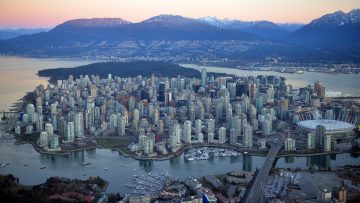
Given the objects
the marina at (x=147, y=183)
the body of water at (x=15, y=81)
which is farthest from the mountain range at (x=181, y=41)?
the marina at (x=147, y=183)

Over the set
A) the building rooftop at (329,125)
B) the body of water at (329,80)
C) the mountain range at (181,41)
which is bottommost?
the building rooftop at (329,125)

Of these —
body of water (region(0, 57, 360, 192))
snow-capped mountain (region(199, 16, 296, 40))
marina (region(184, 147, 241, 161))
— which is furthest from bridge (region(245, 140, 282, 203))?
snow-capped mountain (region(199, 16, 296, 40))

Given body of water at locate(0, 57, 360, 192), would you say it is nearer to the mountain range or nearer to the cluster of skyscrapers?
the cluster of skyscrapers

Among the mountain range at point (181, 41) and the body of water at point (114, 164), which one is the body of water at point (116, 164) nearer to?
the body of water at point (114, 164)

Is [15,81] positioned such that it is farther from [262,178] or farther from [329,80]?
[262,178]

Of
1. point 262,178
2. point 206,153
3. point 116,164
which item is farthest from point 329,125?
point 116,164

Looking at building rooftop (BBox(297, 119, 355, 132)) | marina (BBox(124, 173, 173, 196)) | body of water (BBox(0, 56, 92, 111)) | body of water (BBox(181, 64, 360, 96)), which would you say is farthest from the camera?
body of water (BBox(181, 64, 360, 96))
